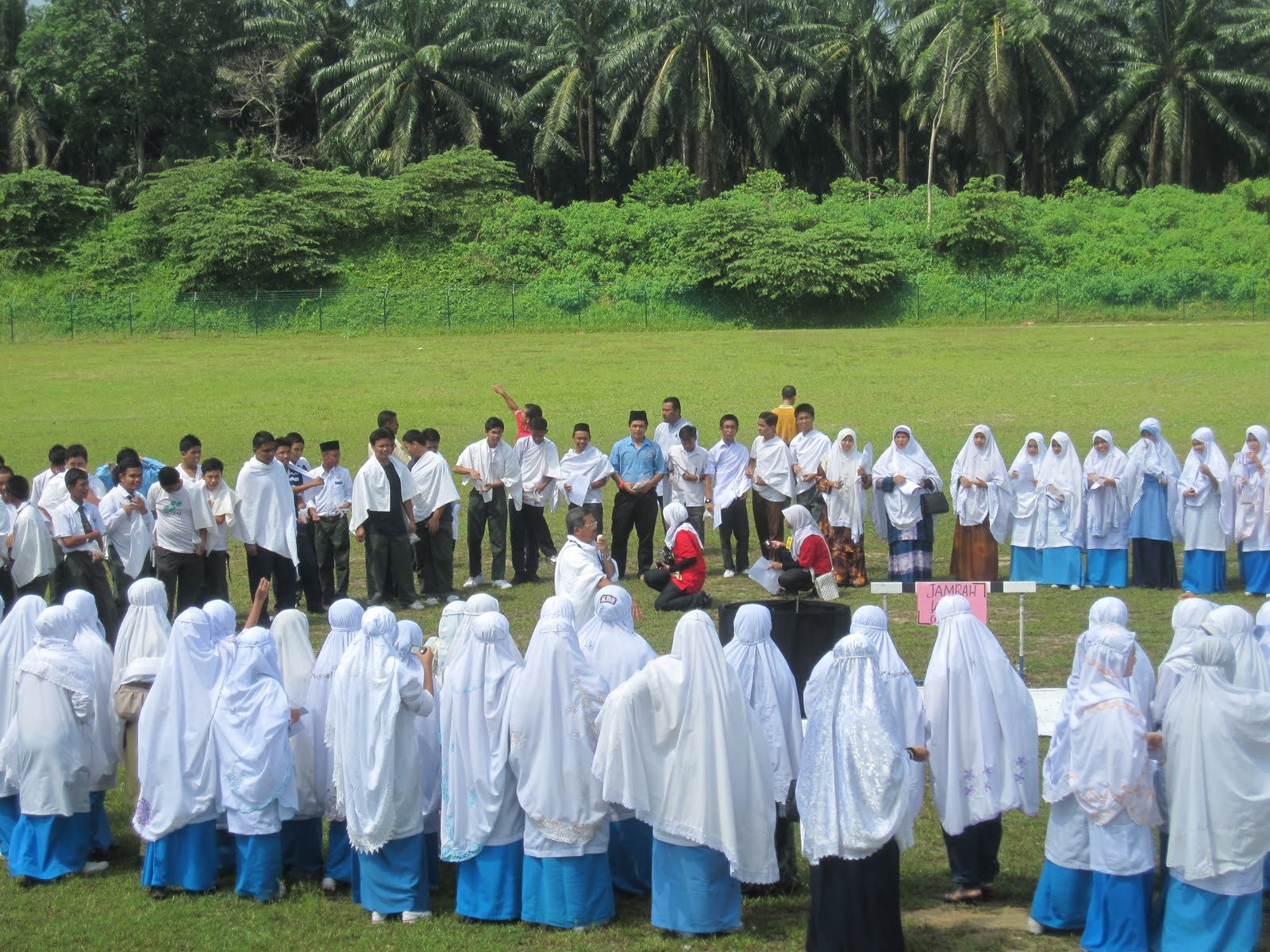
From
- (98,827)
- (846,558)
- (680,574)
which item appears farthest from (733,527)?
(98,827)

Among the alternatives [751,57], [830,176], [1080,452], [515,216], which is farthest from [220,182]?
[1080,452]

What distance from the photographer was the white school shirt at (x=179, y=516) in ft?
37.7

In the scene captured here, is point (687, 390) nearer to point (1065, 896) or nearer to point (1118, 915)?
point (1065, 896)

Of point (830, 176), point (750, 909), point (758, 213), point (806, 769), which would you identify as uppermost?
point (830, 176)

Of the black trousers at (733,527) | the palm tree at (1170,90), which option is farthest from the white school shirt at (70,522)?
the palm tree at (1170,90)

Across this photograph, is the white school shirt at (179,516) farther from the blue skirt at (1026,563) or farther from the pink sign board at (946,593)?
the blue skirt at (1026,563)

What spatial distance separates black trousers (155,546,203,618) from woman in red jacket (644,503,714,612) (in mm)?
3942

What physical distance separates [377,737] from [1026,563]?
9394 mm

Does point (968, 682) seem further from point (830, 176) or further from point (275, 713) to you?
point (830, 176)

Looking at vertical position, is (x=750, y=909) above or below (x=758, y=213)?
below

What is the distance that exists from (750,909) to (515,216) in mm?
33930

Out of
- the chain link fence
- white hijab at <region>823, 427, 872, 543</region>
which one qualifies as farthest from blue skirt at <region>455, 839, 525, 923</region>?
the chain link fence

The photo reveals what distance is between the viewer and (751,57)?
4228cm

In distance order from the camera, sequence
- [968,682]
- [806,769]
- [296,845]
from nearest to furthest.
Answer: [806,769] < [968,682] < [296,845]
